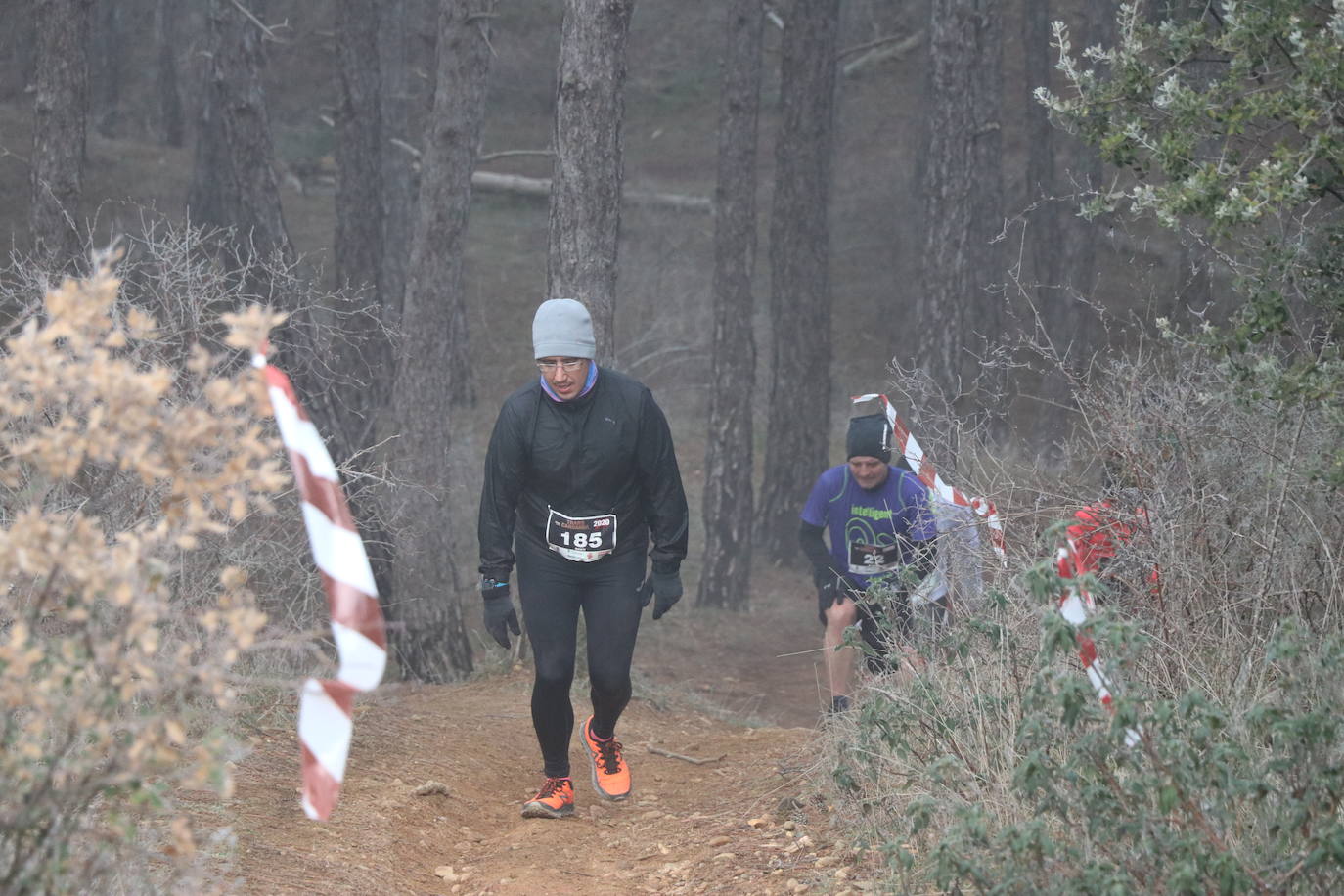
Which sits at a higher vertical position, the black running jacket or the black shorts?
the black running jacket

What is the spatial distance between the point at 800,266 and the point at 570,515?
37.1 ft

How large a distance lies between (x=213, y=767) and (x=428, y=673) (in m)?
8.15

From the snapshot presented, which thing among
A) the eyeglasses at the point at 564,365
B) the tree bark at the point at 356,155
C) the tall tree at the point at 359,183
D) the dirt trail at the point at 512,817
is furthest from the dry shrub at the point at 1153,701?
the tree bark at the point at 356,155

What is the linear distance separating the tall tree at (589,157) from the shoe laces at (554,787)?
314cm

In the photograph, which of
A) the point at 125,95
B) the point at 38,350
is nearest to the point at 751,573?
the point at 38,350

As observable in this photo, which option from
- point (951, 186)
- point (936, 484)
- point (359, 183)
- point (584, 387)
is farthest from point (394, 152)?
point (584, 387)

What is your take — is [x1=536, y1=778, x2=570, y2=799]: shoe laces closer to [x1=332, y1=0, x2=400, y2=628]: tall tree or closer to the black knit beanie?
the black knit beanie

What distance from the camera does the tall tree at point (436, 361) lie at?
10789 mm

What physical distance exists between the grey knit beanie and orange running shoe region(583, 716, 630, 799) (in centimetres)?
180

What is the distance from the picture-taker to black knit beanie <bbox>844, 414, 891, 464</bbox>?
7.12 m

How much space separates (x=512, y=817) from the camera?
6.09 m

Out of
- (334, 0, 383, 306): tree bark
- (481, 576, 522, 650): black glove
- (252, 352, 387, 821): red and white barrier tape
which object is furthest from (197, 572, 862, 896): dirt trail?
(334, 0, 383, 306): tree bark

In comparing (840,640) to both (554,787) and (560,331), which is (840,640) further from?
(560,331)

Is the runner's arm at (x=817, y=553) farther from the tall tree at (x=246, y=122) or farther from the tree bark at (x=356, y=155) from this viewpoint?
the tree bark at (x=356, y=155)
